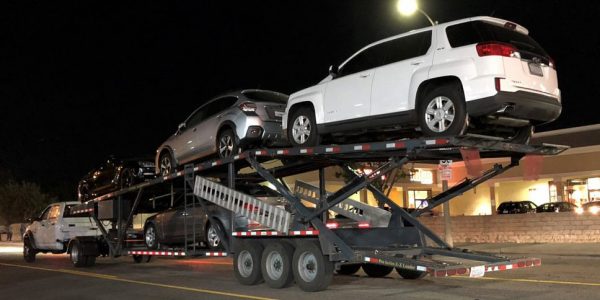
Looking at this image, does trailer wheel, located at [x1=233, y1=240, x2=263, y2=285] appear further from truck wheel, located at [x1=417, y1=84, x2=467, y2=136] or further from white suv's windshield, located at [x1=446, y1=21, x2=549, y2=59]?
white suv's windshield, located at [x1=446, y1=21, x2=549, y2=59]

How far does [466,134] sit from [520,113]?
79 centimetres

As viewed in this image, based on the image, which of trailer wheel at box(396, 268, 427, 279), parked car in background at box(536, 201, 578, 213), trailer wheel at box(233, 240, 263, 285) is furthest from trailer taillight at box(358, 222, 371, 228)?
parked car in background at box(536, 201, 578, 213)

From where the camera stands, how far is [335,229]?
10.6m

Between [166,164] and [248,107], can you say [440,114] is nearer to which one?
[248,107]

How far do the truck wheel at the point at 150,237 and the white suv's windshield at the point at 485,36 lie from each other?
8828 millimetres

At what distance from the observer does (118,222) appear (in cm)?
1645

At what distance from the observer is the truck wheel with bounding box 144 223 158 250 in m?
14.8

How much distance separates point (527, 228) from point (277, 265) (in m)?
13.4

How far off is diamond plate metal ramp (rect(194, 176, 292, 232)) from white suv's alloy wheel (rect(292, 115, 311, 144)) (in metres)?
1.29

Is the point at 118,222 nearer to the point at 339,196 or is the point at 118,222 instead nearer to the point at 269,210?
the point at 269,210

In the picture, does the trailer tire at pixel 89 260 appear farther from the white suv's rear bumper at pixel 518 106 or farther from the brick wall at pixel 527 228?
the brick wall at pixel 527 228

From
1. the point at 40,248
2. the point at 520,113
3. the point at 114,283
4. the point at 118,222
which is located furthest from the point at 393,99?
the point at 40,248

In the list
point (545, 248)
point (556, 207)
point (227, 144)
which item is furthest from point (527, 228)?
point (556, 207)

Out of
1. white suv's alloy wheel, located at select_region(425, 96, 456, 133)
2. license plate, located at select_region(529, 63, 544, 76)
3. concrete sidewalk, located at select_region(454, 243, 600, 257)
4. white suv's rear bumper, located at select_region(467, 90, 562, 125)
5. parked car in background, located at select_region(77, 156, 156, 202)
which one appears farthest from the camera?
concrete sidewalk, located at select_region(454, 243, 600, 257)
